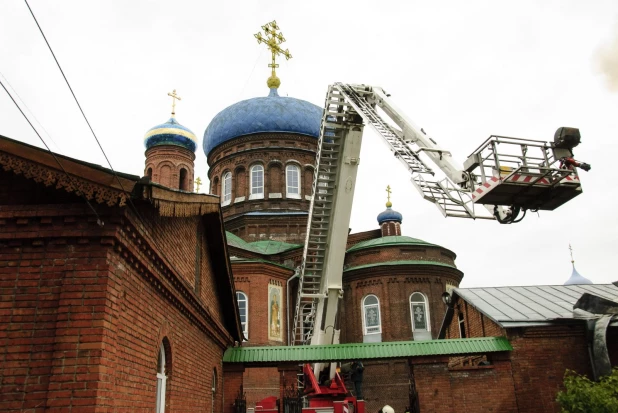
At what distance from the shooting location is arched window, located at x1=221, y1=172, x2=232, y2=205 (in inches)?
1262

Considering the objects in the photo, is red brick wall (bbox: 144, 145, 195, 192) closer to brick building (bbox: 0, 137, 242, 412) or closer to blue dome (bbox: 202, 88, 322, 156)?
blue dome (bbox: 202, 88, 322, 156)

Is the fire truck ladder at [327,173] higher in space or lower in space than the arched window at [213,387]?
higher

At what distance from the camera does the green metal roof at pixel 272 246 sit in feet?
90.1

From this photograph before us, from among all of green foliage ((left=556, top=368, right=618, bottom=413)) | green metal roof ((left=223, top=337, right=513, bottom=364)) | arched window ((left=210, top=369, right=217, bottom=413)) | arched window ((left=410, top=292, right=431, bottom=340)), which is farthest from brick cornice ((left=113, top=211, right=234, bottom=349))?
arched window ((left=410, top=292, right=431, bottom=340))

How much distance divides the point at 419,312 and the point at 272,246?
778cm

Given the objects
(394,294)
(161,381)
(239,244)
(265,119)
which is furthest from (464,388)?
(265,119)

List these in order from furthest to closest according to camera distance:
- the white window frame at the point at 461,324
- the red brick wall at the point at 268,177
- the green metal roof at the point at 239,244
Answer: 1. the red brick wall at the point at 268,177
2. the green metal roof at the point at 239,244
3. the white window frame at the point at 461,324

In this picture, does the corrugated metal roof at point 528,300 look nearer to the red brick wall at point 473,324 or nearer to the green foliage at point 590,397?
the red brick wall at point 473,324

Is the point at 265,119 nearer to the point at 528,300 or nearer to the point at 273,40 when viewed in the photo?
the point at 273,40

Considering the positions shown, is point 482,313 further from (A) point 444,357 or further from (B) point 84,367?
(B) point 84,367

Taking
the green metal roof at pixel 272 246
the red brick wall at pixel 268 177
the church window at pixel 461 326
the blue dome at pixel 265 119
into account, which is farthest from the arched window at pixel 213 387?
the blue dome at pixel 265 119

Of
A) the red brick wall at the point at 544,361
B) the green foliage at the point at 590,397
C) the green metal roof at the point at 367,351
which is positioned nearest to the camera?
the green foliage at the point at 590,397

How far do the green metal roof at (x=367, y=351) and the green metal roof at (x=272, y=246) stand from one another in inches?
508

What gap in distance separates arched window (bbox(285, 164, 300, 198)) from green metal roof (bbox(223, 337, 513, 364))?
17.2 meters
